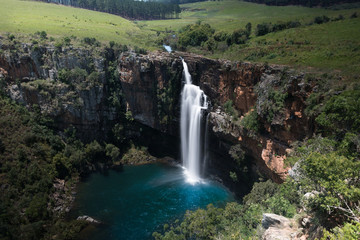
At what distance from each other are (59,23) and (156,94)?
3305cm

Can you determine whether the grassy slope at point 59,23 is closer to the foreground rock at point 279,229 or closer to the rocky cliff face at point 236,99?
the rocky cliff face at point 236,99

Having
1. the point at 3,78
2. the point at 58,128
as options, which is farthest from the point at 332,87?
the point at 3,78

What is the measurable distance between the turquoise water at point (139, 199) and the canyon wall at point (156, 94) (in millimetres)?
6546

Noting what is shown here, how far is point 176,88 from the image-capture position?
3997 cm

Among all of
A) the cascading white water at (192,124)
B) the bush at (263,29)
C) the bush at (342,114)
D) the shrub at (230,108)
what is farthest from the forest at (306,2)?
the bush at (342,114)

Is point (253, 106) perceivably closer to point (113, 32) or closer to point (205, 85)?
point (205, 85)

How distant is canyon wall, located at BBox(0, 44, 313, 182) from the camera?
2784 cm

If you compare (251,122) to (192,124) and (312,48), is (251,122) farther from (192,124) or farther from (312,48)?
(312,48)

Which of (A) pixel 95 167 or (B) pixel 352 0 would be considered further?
(B) pixel 352 0

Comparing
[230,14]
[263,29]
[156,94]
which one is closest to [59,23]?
[156,94]

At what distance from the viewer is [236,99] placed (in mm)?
32844

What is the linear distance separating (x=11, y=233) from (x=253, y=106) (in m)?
30.4

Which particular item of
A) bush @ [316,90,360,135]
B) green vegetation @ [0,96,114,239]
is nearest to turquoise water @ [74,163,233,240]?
green vegetation @ [0,96,114,239]

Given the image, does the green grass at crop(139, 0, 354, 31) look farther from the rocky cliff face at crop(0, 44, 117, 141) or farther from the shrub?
the rocky cliff face at crop(0, 44, 117, 141)
